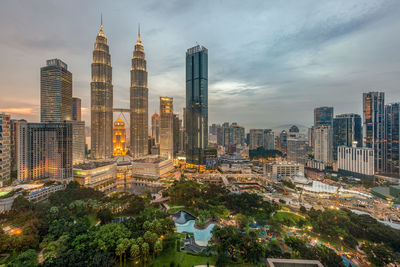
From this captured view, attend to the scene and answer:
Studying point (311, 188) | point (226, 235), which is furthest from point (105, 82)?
point (311, 188)

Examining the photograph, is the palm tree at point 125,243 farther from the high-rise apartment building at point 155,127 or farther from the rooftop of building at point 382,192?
the high-rise apartment building at point 155,127

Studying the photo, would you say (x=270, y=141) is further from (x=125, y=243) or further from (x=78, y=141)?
(x=125, y=243)

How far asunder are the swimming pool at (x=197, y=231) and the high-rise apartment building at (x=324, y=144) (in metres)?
67.2

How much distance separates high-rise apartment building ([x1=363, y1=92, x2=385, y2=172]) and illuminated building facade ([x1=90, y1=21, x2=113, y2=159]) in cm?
11030

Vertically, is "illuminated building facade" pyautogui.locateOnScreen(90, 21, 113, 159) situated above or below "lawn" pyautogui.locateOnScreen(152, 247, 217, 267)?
above

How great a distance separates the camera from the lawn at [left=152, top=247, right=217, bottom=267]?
66.4ft

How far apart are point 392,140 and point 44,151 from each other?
110417 mm

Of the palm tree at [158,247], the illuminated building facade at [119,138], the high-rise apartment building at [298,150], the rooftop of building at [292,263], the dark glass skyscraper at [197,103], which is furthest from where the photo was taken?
Answer: the illuminated building facade at [119,138]

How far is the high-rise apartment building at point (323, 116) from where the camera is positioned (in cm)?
8888

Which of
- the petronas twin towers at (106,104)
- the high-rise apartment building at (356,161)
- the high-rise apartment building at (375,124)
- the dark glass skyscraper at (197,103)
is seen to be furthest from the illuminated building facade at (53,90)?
the high-rise apartment building at (375,124)

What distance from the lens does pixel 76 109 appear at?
10662 cm

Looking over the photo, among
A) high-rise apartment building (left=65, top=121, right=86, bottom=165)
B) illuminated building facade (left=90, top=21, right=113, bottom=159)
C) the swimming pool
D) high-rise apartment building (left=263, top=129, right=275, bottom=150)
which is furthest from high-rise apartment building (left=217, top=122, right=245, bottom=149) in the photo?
the swimming pool

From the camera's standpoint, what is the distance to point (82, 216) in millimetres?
28719

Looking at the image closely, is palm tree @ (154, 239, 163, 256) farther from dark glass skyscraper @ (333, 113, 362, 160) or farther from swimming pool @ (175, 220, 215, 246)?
dark glass skyscraper @ (333, 113, 362, 160)
